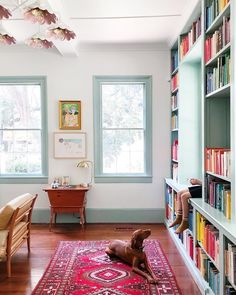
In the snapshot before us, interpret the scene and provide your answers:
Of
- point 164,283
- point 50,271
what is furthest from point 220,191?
point 50,271

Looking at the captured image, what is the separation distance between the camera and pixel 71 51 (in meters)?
5.20

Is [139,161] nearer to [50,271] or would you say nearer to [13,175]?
[13,175]

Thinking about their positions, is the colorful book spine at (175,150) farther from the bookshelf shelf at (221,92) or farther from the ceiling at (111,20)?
the bookshelf shelf at (221,92)

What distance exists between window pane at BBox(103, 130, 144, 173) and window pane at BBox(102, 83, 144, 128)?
0.16 m

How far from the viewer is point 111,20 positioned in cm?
432

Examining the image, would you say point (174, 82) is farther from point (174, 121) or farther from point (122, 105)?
point (122, 105)

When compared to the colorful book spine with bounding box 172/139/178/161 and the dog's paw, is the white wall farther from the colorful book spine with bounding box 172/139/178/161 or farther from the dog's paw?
the dog's paw

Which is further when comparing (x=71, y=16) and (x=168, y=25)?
(x=168, y=25)

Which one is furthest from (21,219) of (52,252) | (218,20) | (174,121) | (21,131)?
(218,20)

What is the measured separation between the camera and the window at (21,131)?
561 centimetres

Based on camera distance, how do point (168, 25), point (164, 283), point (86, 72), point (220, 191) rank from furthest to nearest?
point (86, 72), point (168, 25), point (164, 283), point (220, 191)

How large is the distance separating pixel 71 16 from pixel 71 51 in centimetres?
106

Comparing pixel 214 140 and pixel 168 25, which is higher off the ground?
pixel 168 25

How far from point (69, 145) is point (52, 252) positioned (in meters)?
1.97
